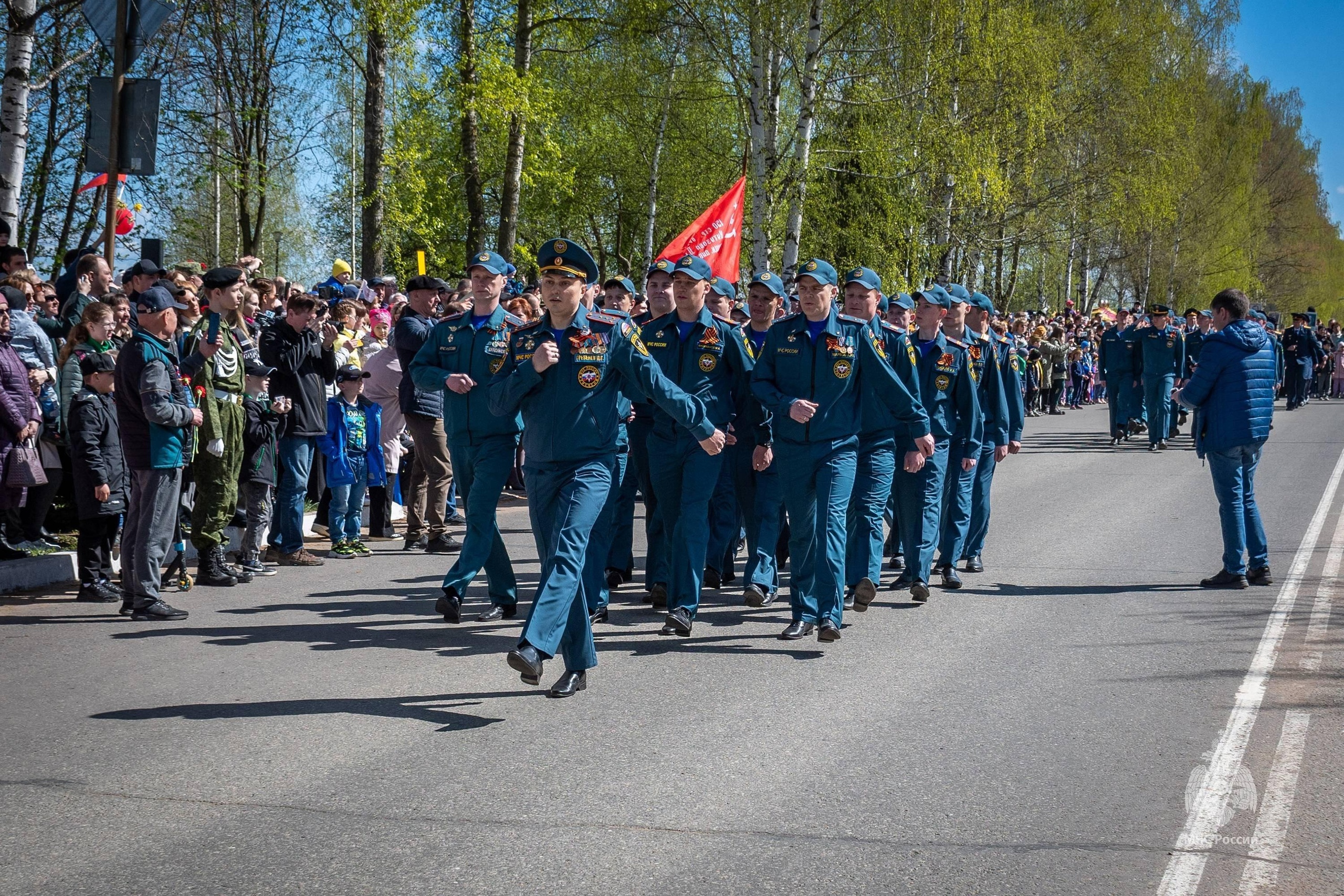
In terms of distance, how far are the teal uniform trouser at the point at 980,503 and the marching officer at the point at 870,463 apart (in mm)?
1473

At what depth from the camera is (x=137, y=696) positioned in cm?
630

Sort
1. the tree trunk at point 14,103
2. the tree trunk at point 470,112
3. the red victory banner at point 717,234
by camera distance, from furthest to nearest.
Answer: the tree trunk at point 470,112 → the red victory banner at point 717,234 → the tree trunk at point 14,103

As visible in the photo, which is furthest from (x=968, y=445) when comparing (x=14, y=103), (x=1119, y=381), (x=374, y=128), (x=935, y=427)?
(x=1119, y=381)

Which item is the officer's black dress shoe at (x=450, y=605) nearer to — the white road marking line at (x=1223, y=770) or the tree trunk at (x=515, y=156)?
the white road marking line at (x=1223, y=770)

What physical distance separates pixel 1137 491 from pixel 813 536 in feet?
28.4

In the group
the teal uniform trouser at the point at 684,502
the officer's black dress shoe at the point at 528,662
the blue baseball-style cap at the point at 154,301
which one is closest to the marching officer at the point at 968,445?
the teal uniform trouser at the point at 684,502

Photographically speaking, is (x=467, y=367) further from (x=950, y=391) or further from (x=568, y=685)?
(x=950, y=391)

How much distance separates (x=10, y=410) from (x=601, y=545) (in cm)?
434

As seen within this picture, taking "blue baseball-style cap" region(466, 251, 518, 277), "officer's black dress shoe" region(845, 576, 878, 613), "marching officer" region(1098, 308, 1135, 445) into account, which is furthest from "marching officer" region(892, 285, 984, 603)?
"marching officer" region(1098, 308, 1135, 445)

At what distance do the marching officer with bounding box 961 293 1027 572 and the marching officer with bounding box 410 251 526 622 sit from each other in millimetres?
3370

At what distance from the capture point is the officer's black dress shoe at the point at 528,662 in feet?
19.0

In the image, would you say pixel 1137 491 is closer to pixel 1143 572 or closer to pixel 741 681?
pixel 1143 572

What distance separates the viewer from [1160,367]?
2056 cm

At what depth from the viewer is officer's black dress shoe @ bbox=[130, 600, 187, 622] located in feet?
26.3
